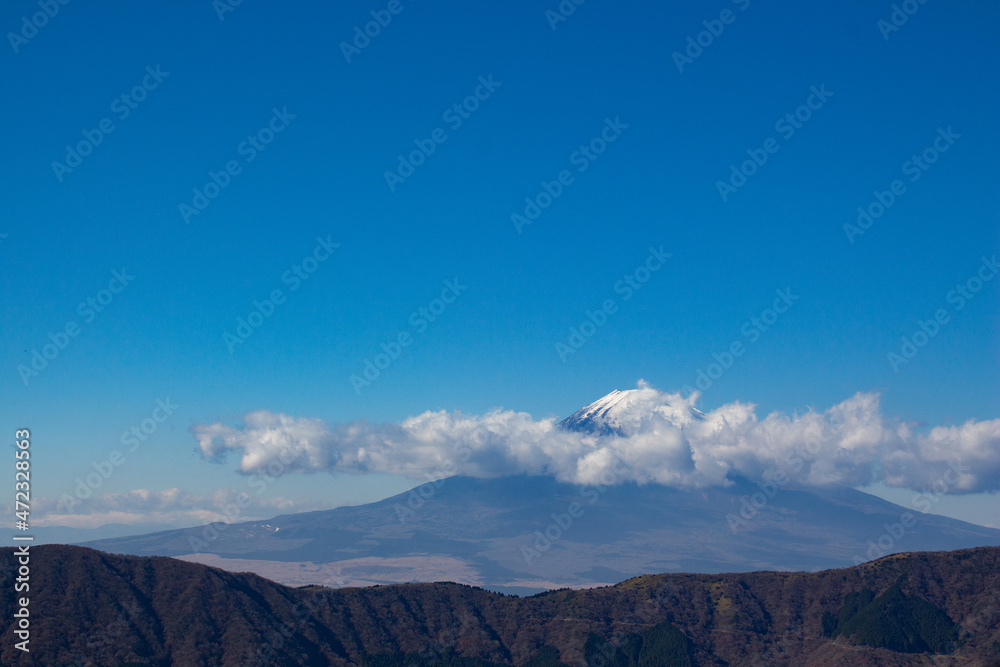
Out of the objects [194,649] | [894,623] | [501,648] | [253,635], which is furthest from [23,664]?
[894,623]

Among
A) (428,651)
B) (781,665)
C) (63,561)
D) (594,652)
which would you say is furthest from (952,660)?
(63,561)

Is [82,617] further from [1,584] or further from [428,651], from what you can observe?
[428,651]

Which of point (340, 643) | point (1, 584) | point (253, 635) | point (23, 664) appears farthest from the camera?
point (340, 643)

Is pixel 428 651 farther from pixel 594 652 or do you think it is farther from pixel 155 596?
pixel 155 596

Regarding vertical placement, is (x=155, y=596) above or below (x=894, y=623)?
above

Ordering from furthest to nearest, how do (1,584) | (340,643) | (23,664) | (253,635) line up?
(340,643) → (253,635) → (1,584) → (23,664)

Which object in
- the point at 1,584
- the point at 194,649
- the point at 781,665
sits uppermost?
the point at 1,584

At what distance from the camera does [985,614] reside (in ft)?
647

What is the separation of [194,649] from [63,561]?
136 ft

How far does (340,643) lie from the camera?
194 meters

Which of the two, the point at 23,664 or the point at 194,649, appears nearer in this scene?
the point at 23,664

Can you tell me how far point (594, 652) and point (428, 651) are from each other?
1689 inches

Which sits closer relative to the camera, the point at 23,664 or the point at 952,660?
the point at 23,664

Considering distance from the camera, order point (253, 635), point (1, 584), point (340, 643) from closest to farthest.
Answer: point (1, 584)
point (253, 635)
point (340, 643)
